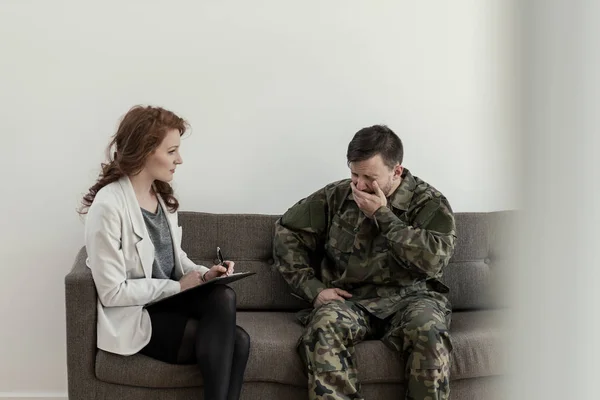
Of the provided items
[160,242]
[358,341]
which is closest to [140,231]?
[160,242]

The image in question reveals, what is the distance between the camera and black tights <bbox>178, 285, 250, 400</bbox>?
2.40 metres

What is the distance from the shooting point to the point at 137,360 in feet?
8.29

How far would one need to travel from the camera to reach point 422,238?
271 cm

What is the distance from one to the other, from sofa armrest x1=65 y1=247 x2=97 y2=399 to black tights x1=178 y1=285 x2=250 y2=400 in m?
0.30

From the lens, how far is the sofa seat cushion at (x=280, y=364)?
2.52 meters

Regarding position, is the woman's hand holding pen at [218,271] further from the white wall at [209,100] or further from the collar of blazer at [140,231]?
the white wall at [209,100]

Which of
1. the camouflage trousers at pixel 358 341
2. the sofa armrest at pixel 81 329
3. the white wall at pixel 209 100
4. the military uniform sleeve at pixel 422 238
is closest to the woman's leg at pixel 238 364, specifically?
the camouflage trousers at pixel 358 341

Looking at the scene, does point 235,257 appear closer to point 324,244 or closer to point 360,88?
point 324,244

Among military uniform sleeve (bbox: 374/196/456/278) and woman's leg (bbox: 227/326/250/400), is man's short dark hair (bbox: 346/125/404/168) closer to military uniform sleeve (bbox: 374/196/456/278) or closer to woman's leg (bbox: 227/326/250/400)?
military uniform sleeve (bbox: 374/196/456/278)

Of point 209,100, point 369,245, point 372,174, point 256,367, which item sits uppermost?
point 209,100

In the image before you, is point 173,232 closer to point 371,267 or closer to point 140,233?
point 140,233

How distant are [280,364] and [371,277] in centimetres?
49

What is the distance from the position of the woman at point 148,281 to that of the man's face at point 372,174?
578 millimetres

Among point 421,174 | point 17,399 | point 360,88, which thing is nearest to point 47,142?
point 17,399
